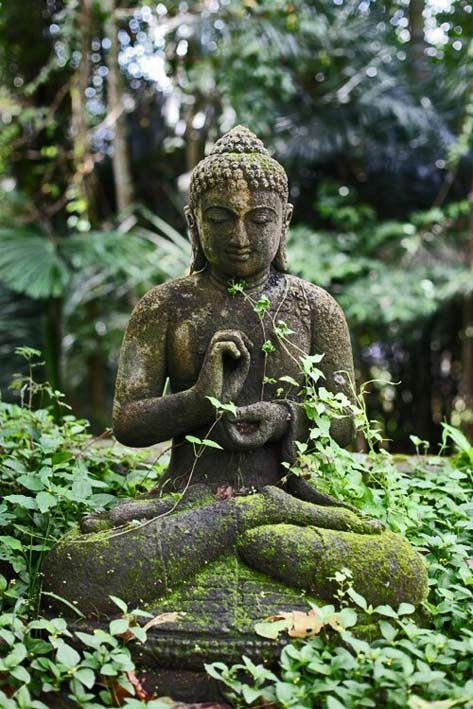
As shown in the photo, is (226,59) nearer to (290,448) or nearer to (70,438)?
(70,438)

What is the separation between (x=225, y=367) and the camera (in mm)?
3180

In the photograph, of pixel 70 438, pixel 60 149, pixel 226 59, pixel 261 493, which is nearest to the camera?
pixel 261 493

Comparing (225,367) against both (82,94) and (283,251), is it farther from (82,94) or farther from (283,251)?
(82,94)

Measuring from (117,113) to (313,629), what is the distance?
6.51 m

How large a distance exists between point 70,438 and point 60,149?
5352mm

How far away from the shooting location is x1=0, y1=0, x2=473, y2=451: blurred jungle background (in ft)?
25.3

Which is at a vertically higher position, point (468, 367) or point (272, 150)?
point (272, 150)

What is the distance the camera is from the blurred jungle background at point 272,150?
773 cm

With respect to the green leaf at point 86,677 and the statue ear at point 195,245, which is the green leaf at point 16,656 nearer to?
the green leaf at point 86,677

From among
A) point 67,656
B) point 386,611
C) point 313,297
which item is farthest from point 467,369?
point 67,656

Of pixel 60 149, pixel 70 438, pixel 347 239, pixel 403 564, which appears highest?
pixel 60 149

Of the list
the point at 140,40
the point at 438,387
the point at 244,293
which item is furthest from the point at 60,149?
the point at 244,293

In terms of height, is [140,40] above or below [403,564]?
above

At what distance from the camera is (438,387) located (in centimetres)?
969
